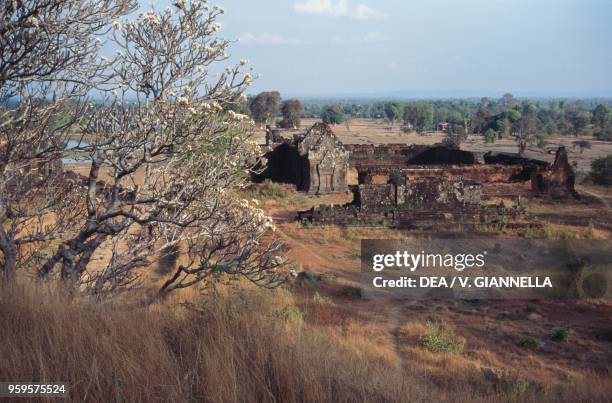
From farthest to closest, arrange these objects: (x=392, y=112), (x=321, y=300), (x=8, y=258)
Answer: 1. (x=392, y=112)
2. (x=321, y=300)
3. (x=8, y=258)

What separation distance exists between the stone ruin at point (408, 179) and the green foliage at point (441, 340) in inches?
385

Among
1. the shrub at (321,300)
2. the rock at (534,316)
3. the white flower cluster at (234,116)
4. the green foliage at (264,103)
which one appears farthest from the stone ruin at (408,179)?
the green foliage at (264,103)

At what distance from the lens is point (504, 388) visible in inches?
254

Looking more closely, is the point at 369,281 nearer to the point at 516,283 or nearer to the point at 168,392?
the point at 516,283

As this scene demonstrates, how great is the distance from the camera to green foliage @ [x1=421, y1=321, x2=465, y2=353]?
844 cm

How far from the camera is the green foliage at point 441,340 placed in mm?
8438

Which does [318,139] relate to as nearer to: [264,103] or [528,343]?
[528,343]

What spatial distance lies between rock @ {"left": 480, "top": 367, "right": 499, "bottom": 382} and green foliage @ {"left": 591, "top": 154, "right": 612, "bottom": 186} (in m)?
25.8

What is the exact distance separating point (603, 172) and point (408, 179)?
15.6m

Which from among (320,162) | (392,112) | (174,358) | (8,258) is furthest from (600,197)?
(392,112)

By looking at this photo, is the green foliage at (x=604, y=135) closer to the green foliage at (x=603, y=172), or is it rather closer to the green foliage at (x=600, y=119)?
the green foliage at (x=600, y=119)

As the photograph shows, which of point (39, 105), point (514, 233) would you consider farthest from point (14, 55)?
point (514, 233)

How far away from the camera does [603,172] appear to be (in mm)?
30109

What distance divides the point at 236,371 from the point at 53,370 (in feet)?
3.84
